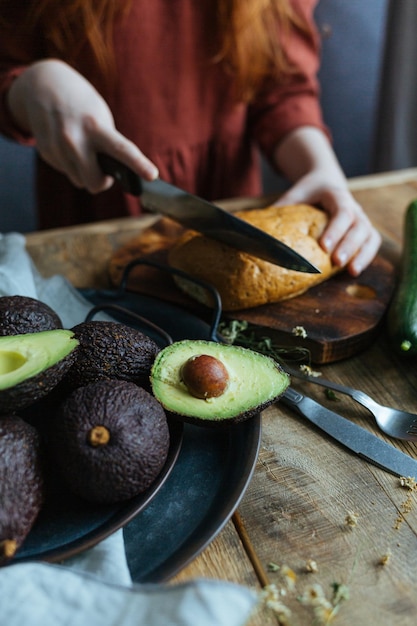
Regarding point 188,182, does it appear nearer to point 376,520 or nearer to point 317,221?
point 317,221

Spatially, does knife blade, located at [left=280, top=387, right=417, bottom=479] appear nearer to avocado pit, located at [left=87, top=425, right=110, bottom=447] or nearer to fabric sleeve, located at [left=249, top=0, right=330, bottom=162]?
avocado pit, located at [left=87, top=425, right=110, bottom=447]

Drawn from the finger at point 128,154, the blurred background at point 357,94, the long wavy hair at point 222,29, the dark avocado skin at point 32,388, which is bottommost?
the blurred background at point 357,94

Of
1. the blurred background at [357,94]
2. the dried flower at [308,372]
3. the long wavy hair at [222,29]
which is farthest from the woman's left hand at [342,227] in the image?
the blurred background at [357,94]

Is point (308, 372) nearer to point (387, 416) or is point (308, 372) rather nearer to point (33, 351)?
point (387, 416)

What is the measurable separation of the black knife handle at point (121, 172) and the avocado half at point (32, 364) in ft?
1.60

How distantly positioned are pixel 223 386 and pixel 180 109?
99 cm

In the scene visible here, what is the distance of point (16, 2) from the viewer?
131 centimetres

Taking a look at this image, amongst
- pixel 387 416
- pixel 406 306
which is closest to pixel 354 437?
pixel 387 416

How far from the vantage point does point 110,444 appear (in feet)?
2.06

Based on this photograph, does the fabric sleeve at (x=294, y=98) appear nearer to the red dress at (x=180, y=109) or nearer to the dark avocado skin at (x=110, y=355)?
the red dress at (x=180, y=109)

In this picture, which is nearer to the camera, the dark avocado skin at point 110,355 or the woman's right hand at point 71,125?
the dark avocado skin at point 110,355

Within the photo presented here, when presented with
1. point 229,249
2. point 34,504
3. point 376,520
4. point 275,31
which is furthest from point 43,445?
point 275,31

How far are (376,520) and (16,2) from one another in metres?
1.27

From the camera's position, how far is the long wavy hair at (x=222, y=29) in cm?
128
